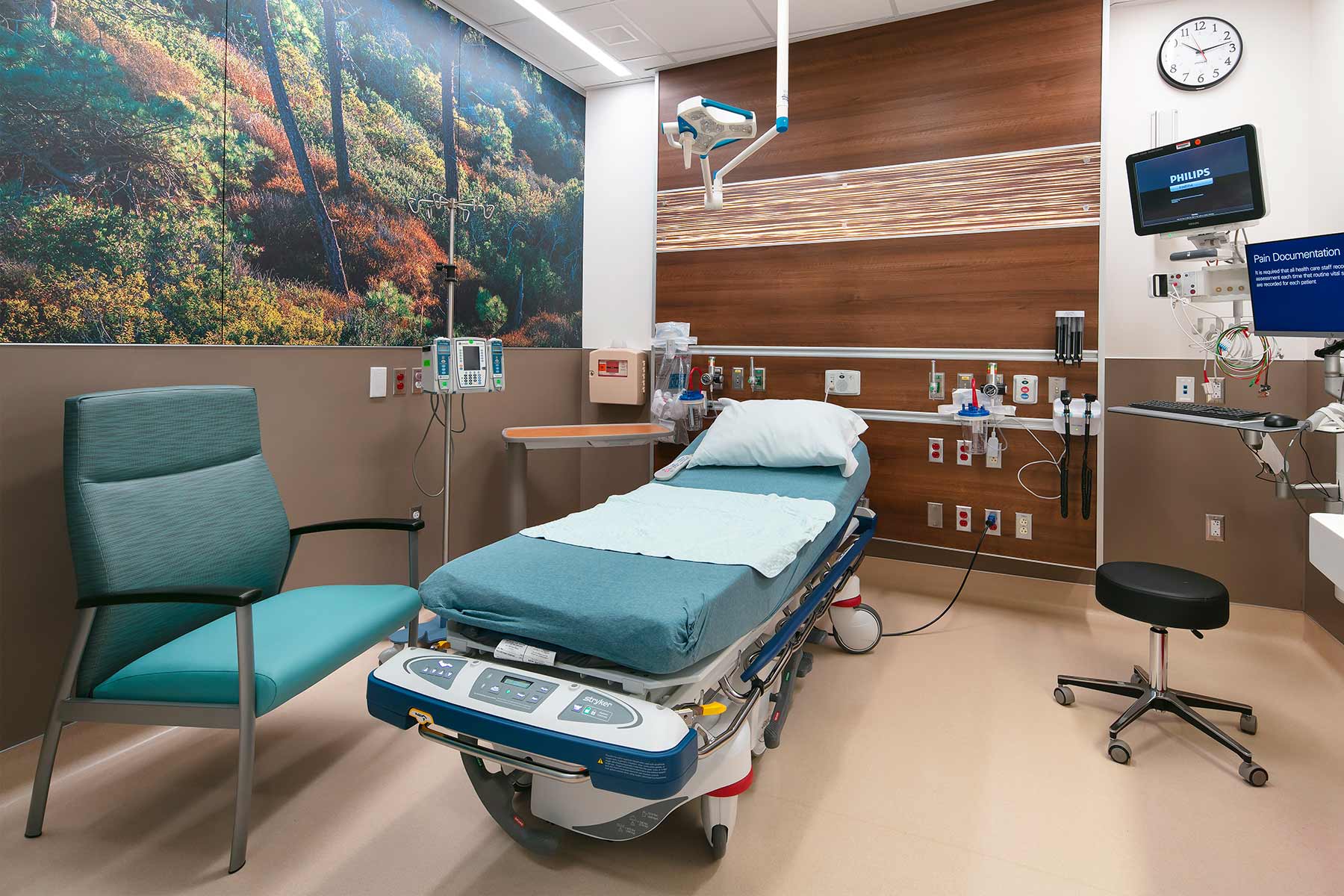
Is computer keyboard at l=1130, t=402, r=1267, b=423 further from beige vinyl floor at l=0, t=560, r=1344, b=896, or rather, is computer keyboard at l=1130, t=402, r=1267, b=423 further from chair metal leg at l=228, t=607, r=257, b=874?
chair metal leg at l=228, t=607, r=257, b=874

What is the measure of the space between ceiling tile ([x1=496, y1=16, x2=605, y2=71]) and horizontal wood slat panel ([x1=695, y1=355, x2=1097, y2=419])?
74.9 inches

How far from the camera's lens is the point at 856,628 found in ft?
10.5

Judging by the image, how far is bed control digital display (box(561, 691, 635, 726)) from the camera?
1548 mm

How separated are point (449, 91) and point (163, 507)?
8.37 ft

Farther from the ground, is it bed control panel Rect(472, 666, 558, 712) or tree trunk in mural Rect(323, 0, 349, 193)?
tree trunk in mural Rect(323, 0, 349, 193)

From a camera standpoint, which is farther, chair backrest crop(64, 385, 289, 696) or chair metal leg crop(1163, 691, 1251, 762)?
chair metal leg crop(1163, 691, 1251, 762)

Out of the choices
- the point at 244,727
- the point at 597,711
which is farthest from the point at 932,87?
the point at 244,727

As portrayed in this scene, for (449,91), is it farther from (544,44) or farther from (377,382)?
A: (377,382)

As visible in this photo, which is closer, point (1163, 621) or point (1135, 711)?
point (1163, 621)

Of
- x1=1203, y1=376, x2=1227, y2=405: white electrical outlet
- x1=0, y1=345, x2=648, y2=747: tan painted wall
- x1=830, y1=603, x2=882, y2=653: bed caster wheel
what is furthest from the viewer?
x1=830, y1=603, x2=882, y2=653: bed caster wheel

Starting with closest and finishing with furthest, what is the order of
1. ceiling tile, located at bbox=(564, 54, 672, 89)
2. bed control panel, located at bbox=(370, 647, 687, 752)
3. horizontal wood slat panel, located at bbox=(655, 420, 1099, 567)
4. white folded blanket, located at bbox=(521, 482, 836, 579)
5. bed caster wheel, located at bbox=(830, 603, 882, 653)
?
1. bed control panel, located at bbox=(370, 647, 687, 752)
2. white folded blanket, located at bbox=(521, 482, 836, 579)
3. bed caster wheel, located at bbox=(830, 603, 882, 653)
4. horizontal wood slat panel, located at bbox=(655, 420, 1099, 567)
5. ceiling tile, located at bbox=(564, 54, 672, 89)

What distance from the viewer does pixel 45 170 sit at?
217 cm

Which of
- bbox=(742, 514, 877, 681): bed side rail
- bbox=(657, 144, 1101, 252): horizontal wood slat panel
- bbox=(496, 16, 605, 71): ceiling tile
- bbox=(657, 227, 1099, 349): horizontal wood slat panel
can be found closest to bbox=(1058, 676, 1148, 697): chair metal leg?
bbox=(742, 514, 877, 681): bed side rail

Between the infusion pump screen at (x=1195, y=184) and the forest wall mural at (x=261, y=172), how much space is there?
3087mm
